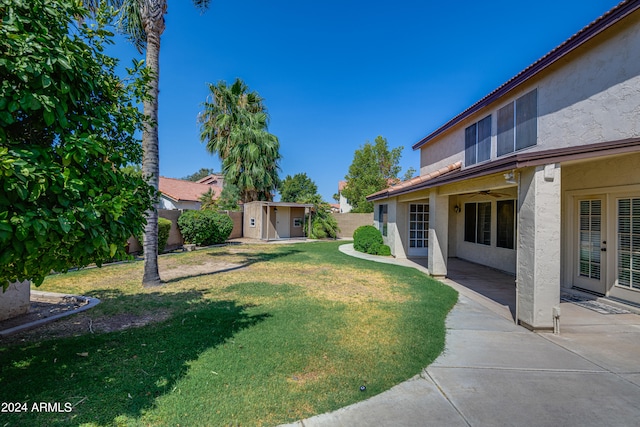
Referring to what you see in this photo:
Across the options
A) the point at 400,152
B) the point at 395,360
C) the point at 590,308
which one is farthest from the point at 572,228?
the point at 400,152

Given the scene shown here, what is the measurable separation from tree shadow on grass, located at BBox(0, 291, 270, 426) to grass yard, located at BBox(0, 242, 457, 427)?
14 millimetres

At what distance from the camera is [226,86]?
2203 centimetres

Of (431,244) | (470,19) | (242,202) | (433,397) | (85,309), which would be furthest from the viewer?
(242,202)

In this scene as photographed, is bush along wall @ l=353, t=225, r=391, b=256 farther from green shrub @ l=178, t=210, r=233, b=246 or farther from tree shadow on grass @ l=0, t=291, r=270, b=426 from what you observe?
tree shadow on grass @ l=0, t=291, r=270, b=426

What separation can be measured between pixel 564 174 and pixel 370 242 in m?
8.65

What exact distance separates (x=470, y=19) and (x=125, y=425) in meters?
15.9

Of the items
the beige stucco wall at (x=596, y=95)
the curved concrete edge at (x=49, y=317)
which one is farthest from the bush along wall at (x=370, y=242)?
the curved concrete edge at (x=49, y=317)

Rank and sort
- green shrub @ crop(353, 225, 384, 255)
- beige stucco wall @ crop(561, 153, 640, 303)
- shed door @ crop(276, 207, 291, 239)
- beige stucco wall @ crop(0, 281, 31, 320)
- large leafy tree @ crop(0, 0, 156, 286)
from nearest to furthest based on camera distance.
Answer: large leafy tree @ crop(0, 0, 156, 286) < beige stucco wall @ crop(0, 281, 31, 320) < beige stucco wall @ crop(561, 153, 640, 303) < green shrub @ crop(353, 225, 384, 255) < shed door @ crop(276, 207, 291, 239)

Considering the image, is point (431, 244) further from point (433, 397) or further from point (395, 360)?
point (433, 397)

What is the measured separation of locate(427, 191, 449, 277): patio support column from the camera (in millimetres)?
8938

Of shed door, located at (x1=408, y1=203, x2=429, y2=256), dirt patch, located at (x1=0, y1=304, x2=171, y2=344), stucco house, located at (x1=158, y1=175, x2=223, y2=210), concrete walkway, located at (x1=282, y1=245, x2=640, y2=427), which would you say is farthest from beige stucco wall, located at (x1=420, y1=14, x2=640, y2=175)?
stucco house, located at (x1=158, y1=175, x2=223, y2=210)

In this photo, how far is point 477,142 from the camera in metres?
10.8

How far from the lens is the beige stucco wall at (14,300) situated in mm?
4945

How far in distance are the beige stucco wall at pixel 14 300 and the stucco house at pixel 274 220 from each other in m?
16.1
